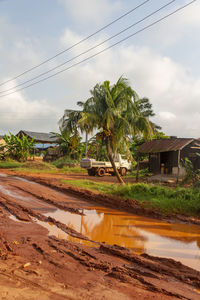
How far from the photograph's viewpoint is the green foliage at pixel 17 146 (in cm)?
3011

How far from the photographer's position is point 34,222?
775 cm

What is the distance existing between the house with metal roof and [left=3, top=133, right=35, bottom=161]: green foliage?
45.7 feet

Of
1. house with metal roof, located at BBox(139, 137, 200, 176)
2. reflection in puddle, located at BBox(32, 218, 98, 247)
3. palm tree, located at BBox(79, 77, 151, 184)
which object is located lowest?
reflection in puddle, located at BBox(32, 218, 98, 247)

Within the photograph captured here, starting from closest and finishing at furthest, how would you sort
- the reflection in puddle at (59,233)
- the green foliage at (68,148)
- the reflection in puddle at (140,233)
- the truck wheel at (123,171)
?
the reflection in puddle at (140,233) < the reflection in puddle at (59,233) < the truck wheel at (123,171) < the green foliage at (68,148)

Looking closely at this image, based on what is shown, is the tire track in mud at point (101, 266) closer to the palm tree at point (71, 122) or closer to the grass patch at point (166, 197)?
the grass patch at point (166, 197)

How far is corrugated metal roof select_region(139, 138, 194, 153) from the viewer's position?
746 inches

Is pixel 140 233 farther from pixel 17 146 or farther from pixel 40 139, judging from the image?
pixel 40 139

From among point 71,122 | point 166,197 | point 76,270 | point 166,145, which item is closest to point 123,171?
point 166,145

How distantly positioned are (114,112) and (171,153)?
854 cm

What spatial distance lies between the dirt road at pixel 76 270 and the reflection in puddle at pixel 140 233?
0.56m

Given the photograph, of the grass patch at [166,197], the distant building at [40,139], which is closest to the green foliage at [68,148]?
the distant building at [40,139]

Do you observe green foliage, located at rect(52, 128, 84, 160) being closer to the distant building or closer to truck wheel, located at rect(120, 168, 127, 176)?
truck wheel, located at rect(120, 168, 127, 176)

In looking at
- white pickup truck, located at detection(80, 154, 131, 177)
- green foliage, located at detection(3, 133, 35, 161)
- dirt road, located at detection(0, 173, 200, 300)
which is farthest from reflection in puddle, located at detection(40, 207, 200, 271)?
green foliage, located at detection(3, 133, 35, 161)

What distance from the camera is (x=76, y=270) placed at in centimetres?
444
